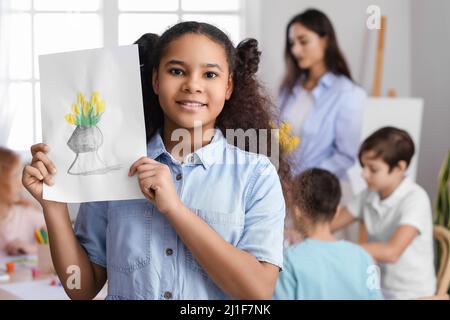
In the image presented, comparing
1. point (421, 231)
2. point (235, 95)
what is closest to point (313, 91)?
point (421, 231)

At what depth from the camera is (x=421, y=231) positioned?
1579 mm

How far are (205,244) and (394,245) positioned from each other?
1021mm

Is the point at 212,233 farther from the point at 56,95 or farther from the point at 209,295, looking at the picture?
the point at 56,95

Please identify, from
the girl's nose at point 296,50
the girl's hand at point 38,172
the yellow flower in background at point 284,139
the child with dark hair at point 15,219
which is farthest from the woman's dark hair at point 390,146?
the girl's hand at point 38,172

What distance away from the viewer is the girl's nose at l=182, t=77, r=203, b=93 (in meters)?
0.65

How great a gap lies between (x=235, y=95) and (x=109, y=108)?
13cm

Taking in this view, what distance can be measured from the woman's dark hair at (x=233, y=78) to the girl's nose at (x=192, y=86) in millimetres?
40

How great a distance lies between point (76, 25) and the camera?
88 centimetres

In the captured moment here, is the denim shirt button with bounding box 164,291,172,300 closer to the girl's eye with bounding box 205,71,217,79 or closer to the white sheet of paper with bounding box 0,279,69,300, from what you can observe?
the girl's eye with bounding box 205,71,217,79

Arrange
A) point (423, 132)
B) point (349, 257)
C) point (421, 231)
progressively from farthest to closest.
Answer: point (423, 132) < point (421, 231) < point (349, 257)

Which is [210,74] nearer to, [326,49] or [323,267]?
[323,267]

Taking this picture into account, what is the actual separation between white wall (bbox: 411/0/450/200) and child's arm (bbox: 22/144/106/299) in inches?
45.6

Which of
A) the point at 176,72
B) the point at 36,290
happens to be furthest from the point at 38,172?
the point at 36,290

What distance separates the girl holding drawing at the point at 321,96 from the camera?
159 centimetres
